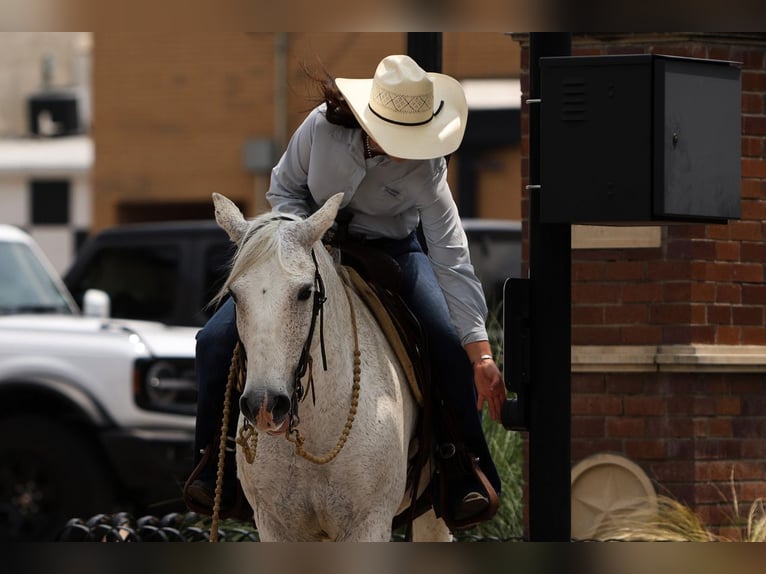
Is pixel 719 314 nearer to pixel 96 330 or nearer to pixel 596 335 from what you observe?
pixel 596 335

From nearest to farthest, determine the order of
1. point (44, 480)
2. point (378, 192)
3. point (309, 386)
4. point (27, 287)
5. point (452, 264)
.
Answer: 1. point (309, 386)
2. point (378, 192)
3. point (452, 264)
4. point (44, 480)
5. point (27, 287)

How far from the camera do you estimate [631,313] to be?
29.7ft

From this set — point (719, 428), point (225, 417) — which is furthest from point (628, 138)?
point (719, 428)

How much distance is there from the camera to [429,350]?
6.40 metres

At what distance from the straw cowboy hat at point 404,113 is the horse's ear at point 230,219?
0.59m

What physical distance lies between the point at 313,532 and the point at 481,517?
84cm

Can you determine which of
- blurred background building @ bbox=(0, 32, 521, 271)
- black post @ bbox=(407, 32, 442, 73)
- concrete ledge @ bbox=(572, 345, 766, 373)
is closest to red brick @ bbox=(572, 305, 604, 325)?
concrete ledge @ bbox=(572, 345, 766, 373)

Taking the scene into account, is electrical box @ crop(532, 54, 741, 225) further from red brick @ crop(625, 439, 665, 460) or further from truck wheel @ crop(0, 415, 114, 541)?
truck wheel @ crop(0, 415, 114, 541)

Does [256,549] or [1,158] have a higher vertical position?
[1,158]

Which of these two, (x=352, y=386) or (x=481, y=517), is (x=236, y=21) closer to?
(x=352, y=386)

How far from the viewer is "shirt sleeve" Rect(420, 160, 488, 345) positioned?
6.35 meters

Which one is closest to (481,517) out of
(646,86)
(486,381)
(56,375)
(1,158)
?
(486,381)

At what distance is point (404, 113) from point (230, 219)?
84 cm

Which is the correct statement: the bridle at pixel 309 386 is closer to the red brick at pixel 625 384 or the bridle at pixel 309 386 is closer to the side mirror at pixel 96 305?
the red brick at pixel 625 384
